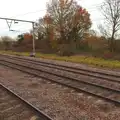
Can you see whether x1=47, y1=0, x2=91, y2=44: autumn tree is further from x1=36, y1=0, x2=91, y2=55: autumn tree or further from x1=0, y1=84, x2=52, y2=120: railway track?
x1=0, y1=84, x2=52, y2=120: railway track

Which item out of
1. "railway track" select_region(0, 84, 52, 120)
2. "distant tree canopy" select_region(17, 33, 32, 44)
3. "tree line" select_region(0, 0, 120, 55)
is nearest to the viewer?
"railway track" select_region(0, 84, 52, 120)

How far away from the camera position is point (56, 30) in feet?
161

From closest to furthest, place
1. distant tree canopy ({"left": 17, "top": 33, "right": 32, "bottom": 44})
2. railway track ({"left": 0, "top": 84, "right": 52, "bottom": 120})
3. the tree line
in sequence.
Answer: railway track ({"left": 0, "top": 84, "right": 52, "bottom": 120}) → the tree line → distant tree canopy ({"left": 17, "top": 33, "right": 32, "bottom": 44})

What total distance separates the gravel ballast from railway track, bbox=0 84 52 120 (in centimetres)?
36

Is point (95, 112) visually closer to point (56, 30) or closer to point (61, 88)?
point (61, 88)

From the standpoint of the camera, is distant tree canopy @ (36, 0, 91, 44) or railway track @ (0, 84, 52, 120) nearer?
railway track @ (0, 84, 52, 120)

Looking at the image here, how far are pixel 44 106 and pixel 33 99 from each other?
1.31m

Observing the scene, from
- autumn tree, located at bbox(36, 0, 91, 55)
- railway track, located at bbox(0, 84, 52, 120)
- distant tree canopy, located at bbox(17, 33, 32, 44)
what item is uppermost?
autumn tree, located at bbox(36, 0, 91, 55)

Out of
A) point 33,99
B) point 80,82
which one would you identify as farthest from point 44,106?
point 80,82

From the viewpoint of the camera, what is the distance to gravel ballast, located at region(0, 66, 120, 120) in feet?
26.6

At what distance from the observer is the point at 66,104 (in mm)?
9445

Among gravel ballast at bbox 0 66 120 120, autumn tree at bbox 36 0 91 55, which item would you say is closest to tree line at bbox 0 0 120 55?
autumn tree at bbox 36 0 91 55

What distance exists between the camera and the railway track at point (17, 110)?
317 inches

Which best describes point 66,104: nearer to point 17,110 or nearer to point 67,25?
point 17,110
